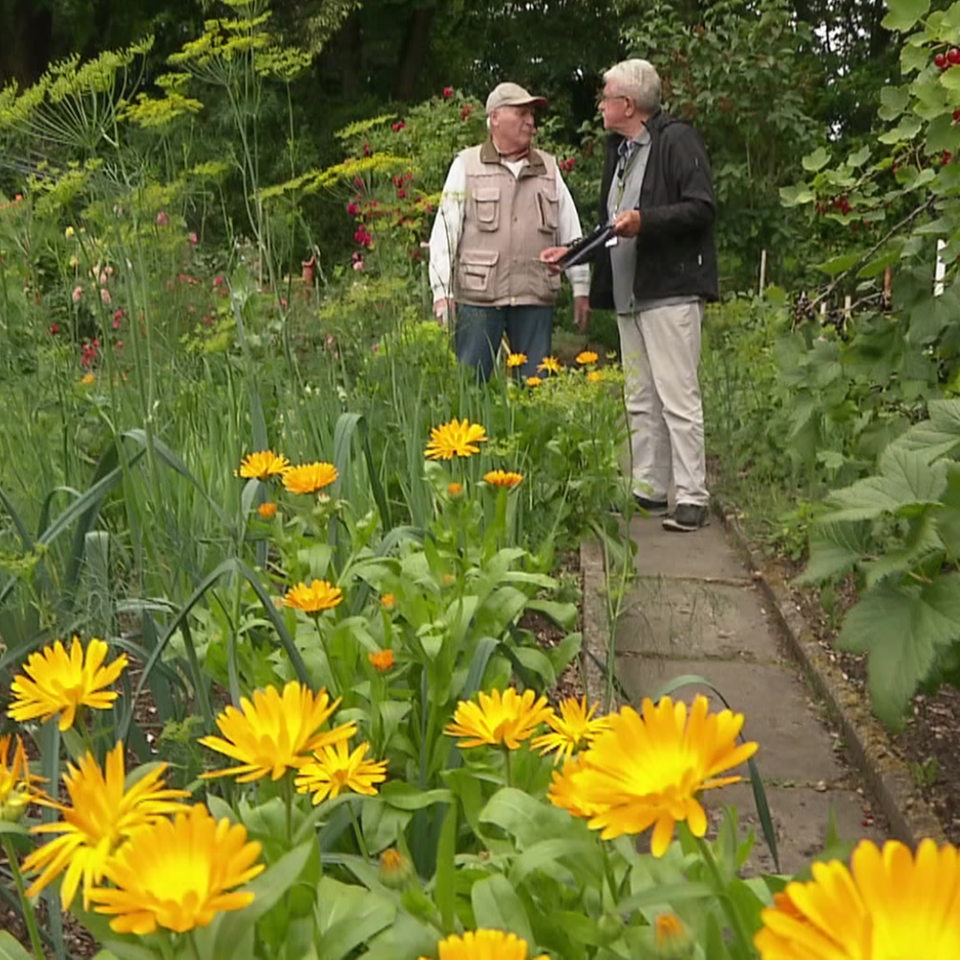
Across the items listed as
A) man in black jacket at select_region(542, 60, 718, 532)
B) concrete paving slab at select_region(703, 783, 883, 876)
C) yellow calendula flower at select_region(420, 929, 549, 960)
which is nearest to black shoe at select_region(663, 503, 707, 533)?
man in black jacket at select_region(542, 60, 718, 532)

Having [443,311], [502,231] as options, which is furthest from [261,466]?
[502,231]

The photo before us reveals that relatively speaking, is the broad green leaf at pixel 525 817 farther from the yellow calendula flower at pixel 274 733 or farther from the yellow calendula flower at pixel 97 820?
the yellow calendula flower at pixel 97 820

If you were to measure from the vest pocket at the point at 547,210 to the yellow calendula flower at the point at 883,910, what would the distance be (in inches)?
174

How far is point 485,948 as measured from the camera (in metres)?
0.70

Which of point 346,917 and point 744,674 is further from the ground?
point 346,917

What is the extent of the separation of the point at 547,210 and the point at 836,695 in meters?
2.48

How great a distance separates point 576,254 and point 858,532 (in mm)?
2289

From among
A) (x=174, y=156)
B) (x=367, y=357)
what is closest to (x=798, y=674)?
(x=367, y=357)

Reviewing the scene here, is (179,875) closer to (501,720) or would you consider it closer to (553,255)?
(501,720)

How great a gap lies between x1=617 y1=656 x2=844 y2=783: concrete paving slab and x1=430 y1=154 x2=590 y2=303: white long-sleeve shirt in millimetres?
1647

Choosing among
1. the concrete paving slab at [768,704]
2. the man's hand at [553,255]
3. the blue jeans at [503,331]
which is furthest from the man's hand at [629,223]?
the concrete paving slab at [768,704]

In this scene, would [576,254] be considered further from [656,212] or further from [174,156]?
[174,156]

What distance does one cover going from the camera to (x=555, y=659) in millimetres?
2061

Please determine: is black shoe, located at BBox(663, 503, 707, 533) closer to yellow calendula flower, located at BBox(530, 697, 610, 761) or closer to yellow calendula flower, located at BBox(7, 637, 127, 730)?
yellow calendula flower, located at BBox(530, 697, 610, 761)
